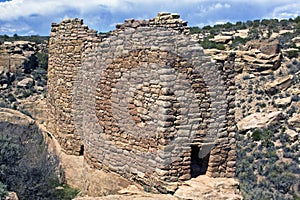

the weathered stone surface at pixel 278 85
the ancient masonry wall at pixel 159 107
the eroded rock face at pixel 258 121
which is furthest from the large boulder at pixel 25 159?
the weathered stone surface at pixel 278 85

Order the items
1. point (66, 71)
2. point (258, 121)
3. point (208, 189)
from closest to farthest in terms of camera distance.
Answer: point (208, 189) < point (66, 71) < point (258, 121)

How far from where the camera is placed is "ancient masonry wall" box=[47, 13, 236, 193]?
582 centimetres

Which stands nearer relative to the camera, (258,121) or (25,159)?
(25,159)

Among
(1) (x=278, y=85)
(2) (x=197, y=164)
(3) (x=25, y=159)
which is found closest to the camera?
(2) (x=197, y=164)

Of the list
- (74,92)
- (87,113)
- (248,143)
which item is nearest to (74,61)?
(74,92)

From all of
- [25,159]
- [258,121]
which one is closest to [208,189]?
[25,159]

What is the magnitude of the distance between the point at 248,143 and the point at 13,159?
13276 millimetres

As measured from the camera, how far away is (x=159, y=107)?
5742 mm

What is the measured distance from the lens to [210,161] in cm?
645

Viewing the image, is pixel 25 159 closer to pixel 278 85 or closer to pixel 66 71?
pixel 66 71

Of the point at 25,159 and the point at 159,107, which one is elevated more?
the point at 159,107

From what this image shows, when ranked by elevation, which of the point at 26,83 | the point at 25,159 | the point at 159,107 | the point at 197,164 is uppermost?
the point at 159,107

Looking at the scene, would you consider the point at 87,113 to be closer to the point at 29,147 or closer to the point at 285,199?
the point at 29,147

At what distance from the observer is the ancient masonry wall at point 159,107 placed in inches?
229
